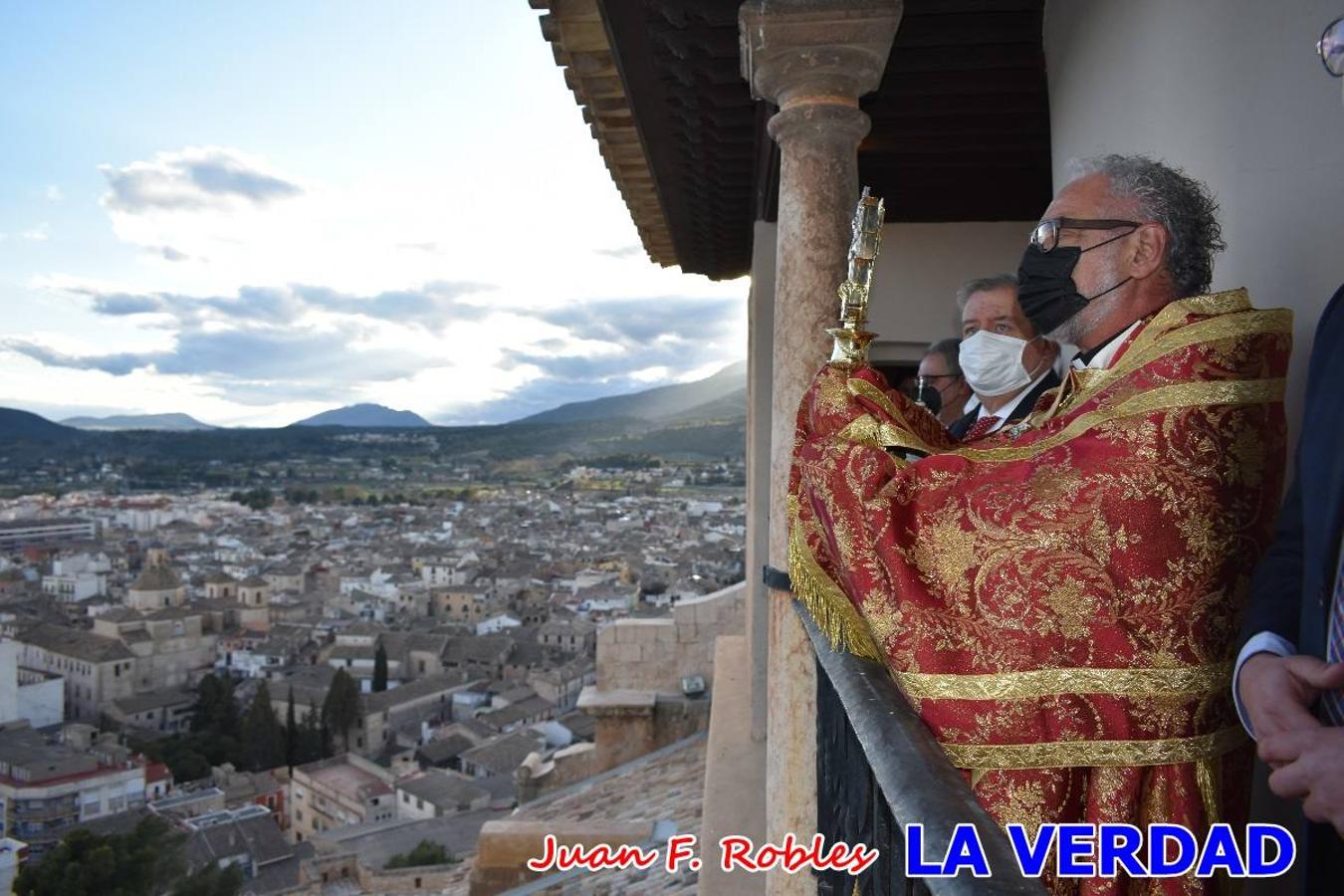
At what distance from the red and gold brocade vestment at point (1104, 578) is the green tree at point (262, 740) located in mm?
41239

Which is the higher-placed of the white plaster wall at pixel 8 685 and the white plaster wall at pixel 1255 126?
the white plaster wall at pixel 1255 126

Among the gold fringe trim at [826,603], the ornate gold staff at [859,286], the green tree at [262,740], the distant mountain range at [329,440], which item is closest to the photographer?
the gold fringe trim at [826,603]

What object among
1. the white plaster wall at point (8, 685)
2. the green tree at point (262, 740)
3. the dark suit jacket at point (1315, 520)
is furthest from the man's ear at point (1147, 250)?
the white plaster wall at point (8, 685)

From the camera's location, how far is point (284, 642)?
4947cm

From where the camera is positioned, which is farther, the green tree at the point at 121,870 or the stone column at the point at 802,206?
the green tree at the point at 121,870

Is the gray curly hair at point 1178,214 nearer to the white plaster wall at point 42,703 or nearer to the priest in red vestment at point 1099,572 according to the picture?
the priest in red vestment at point 1099,572

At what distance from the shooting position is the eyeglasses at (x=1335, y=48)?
3.57ft

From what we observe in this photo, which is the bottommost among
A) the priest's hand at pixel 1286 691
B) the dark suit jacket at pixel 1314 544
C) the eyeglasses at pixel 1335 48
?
the priest's hand at pixel 1286 691

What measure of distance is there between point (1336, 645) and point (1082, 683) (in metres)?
0.39

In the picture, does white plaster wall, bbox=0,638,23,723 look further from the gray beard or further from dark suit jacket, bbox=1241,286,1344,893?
dark suit jacket, bbox=1241,286,1344,893

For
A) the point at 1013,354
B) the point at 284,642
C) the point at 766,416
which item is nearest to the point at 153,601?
the point at 284,642

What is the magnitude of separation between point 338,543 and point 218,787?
3986 cm

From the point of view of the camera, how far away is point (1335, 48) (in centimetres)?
110

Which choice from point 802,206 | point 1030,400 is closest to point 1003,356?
point 1030,400
